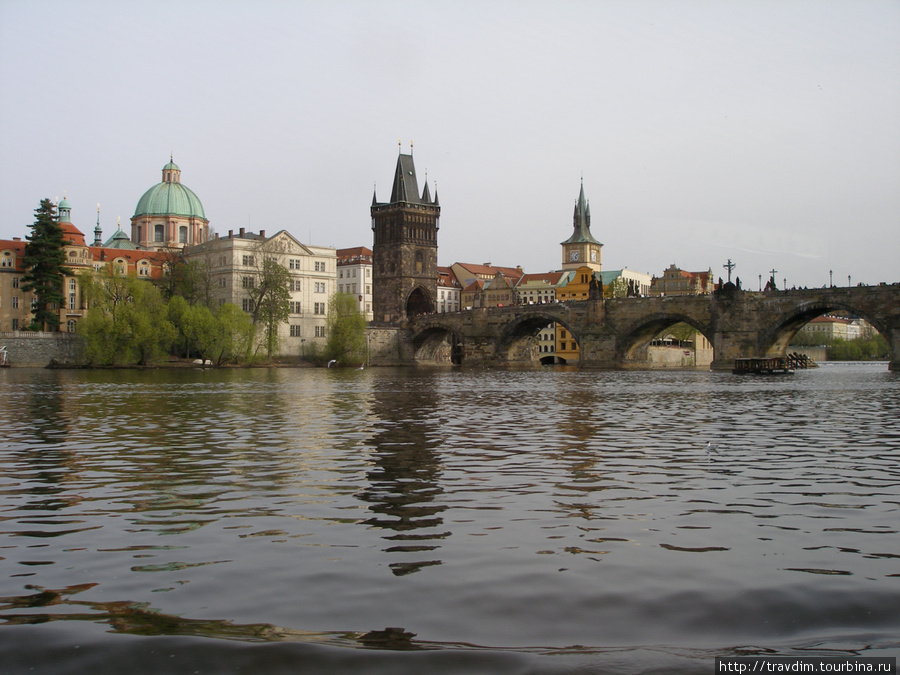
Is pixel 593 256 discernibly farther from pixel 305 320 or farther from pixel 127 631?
pixel 127 631

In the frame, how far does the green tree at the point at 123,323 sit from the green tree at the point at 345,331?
66.5ft

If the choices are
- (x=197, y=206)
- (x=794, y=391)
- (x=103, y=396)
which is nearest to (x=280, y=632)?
(x=103, y=396)

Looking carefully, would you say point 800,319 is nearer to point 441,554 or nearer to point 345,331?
point 345,331

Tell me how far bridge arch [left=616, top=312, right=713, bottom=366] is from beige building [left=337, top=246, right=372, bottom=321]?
54.7 m

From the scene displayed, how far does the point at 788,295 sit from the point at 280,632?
241ft

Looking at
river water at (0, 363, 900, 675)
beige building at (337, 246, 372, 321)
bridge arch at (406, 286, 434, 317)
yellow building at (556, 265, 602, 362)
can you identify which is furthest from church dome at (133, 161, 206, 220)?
river water at (0, 363, 900, 675)

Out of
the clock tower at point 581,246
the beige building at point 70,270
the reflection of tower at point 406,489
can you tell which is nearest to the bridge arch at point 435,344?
the beige building at point 70,270

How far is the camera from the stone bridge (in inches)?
2739

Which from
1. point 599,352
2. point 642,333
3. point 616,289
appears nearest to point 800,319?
point 642,333

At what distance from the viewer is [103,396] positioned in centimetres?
3441

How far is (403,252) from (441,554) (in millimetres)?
118004

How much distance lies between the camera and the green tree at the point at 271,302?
88312 millimetres

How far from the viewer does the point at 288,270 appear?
9462 cm

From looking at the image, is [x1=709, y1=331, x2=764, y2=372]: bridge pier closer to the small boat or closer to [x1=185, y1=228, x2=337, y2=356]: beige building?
the small boat
